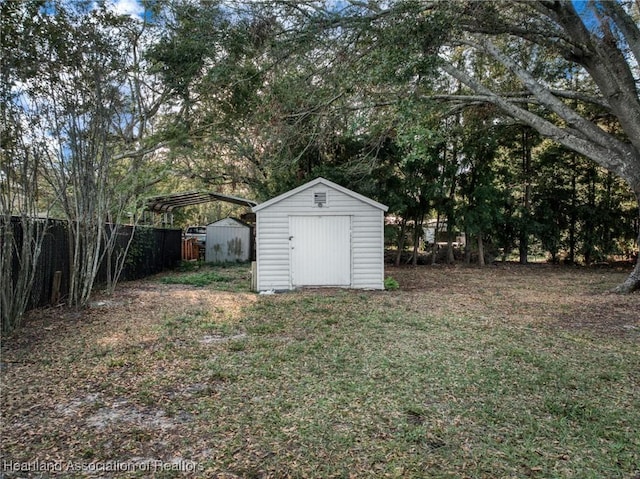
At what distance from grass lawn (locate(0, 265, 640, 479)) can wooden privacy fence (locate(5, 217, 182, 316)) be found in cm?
49

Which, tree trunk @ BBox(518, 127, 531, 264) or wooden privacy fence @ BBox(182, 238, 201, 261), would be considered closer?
tree trunk @ BBox(518, 127, 531, 264)

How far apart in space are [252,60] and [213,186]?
37.3ft

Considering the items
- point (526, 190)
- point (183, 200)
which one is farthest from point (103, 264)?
Answer: point (526, 190)

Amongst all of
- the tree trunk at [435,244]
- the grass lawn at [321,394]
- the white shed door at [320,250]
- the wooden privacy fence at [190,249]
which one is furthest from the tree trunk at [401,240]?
the grass lawn at [321,394]

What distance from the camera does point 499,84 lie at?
10633mm

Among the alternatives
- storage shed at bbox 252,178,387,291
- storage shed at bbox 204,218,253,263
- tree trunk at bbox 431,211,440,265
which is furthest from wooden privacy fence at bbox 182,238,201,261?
tree trunk at bbox 431,211,440,265

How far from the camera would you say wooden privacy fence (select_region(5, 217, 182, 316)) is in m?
5.68

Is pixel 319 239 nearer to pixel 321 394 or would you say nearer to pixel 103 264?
pixel 103 264

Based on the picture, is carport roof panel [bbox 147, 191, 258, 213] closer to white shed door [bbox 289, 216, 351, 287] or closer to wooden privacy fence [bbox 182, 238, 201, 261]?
wooden privacy fence [bbox 182, 238, 201, 261]

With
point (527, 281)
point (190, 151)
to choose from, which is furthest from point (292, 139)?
point (527, 281)

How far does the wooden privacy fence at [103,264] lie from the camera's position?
5.68m

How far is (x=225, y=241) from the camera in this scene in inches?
583

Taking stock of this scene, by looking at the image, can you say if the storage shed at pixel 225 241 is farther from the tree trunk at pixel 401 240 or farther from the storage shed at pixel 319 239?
the storage shed at pixel 319 239

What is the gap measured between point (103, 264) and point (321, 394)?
704cm
